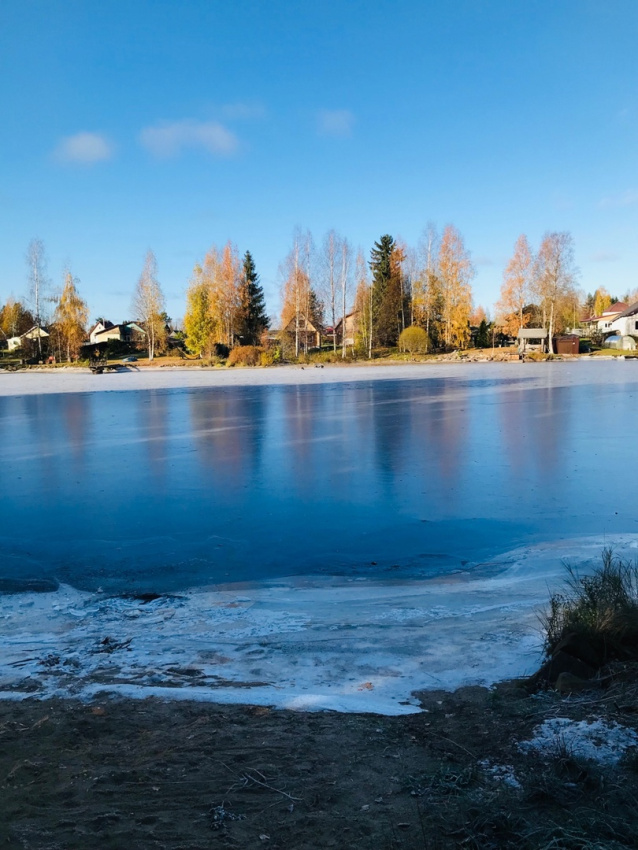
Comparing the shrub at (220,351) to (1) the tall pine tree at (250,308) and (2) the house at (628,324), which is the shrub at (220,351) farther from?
(2) the house at (628,324)

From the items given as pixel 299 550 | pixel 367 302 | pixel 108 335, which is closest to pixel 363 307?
pixel 367 302

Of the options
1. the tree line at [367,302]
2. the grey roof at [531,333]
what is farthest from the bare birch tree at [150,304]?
the grey roof at [531,333]

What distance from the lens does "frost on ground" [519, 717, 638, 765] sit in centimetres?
268

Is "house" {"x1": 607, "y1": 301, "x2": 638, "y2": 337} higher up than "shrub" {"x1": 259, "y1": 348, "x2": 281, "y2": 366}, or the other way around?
"house" {"x1": 607, "y1": 301, "x2": 638, "y2": 337}

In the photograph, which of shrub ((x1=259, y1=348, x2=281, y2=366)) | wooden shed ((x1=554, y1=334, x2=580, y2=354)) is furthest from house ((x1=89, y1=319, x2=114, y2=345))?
wooden shed ((x1=554, y1=334, x2=580, y2=354))

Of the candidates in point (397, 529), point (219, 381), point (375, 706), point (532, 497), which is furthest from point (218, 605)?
point (219, 381)

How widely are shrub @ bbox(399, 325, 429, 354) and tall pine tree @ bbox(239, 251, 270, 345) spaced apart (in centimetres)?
1331

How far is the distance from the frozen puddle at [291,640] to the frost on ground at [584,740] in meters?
0.71

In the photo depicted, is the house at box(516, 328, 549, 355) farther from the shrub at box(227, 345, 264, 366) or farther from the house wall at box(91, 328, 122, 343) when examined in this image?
the house wall at box(91, 328, 122, 343)

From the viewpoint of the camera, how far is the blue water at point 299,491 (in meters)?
6.21

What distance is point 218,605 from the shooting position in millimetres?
5086

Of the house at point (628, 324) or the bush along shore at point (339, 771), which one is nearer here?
the bush along shore at point (339, 771)

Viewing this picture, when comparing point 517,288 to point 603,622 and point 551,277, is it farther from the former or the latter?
point 603,622

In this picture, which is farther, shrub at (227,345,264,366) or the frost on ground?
shrub at (227,345,264,366)
